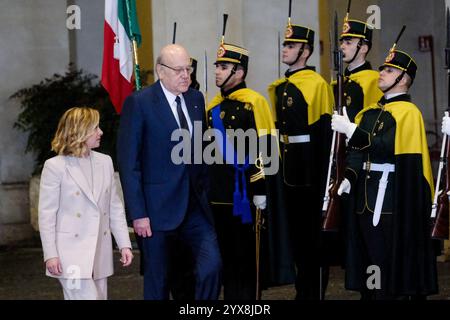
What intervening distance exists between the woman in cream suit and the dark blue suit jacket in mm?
293

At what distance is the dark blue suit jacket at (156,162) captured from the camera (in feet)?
25.6

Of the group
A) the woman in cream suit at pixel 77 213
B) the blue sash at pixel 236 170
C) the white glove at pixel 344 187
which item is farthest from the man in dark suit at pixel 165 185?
the white glove at pixel 344 187

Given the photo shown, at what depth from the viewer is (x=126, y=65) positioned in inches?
394

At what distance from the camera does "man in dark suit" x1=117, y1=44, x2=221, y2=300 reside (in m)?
7.79

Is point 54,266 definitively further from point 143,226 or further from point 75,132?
point 75,132

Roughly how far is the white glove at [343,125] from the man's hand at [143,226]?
168 cm

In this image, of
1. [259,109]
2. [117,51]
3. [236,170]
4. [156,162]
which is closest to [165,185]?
[156,162]

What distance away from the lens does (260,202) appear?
898cm

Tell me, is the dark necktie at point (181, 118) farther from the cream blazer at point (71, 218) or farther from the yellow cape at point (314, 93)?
the yellow cape at point (314, 93)

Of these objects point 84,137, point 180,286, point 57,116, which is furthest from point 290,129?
point 57,116

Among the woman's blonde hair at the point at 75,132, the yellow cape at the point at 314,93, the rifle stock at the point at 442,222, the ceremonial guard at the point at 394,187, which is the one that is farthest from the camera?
the yellow cape at the point at 314,93

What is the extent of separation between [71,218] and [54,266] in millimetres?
307

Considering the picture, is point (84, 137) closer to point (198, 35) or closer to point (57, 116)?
point (198, 35)
